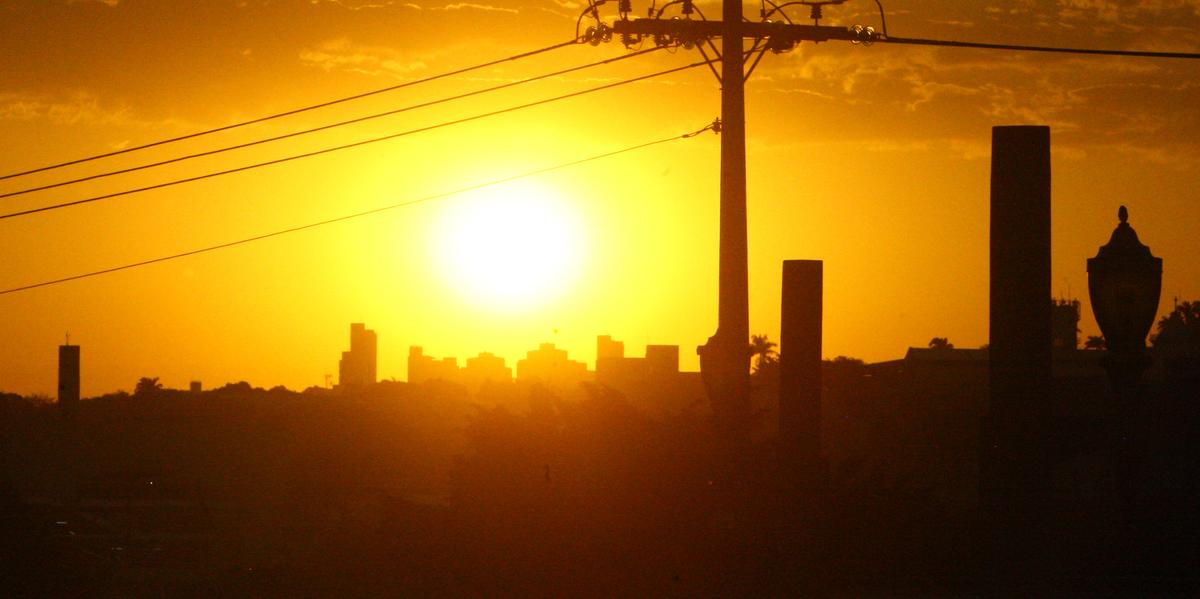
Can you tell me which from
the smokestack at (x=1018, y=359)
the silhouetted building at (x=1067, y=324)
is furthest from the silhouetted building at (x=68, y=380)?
the smokestack at (x=1018, y=359)

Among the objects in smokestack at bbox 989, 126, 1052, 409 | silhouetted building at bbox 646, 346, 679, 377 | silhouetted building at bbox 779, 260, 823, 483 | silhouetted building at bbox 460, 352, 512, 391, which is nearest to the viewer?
smokestack at bbox 989, 126, 1052, 409

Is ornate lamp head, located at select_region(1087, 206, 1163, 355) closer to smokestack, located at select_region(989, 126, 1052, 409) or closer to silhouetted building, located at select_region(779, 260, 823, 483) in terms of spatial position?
smokestack, located at select_region(989, 126, 1052, 409)

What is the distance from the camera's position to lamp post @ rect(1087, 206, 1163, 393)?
11.5 metres

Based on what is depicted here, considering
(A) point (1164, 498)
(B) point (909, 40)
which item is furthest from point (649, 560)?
(B) point (909, 40)

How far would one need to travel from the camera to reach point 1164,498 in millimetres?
22828

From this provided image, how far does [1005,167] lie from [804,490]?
6.26 metres

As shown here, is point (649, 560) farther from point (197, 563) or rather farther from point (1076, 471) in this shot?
point (1076, 471)

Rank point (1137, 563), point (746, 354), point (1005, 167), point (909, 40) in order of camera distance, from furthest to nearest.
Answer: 1. point (909, 40)
2. point (746, 354)
3. point (1137, 563)
4. point (1005, 167)

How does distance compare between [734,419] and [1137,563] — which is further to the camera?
[734,419]

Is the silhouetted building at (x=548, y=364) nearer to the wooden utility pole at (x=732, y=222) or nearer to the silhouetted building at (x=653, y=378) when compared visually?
the silhouetted building at (x=653, y=378)

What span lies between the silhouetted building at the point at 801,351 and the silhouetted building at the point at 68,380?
67589 mm

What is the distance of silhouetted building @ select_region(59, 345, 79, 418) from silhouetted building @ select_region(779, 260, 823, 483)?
6759 cm

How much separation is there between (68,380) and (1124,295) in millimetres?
79860

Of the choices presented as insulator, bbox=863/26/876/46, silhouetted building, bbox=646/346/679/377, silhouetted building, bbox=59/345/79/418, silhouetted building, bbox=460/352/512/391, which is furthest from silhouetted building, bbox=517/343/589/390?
insulator, bbox=863/26/876/46
